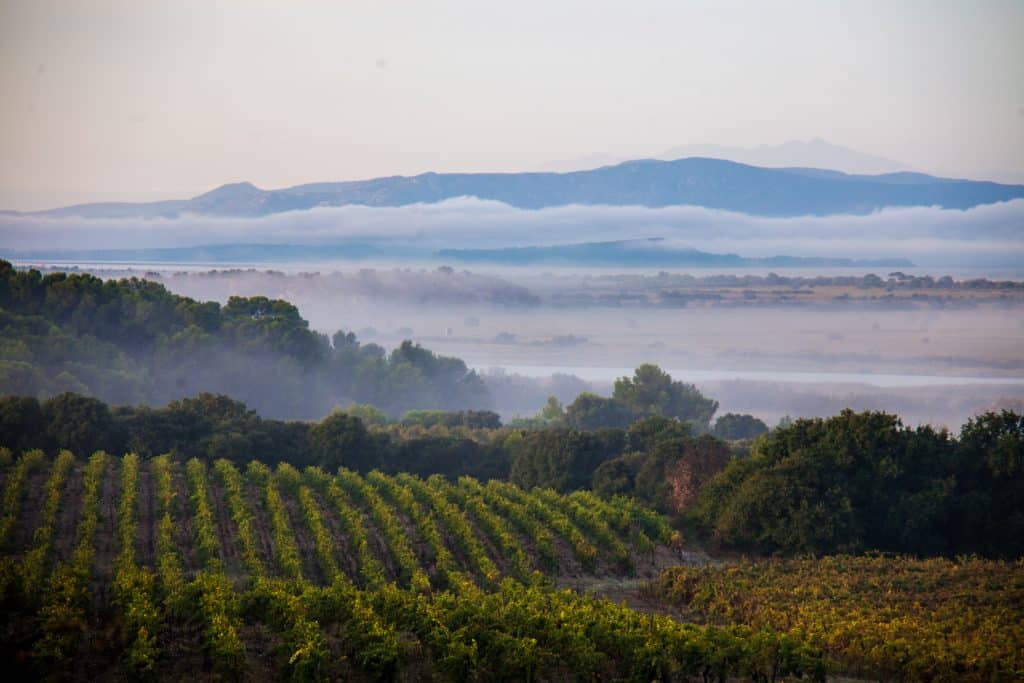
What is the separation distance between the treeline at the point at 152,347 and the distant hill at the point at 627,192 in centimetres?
6687

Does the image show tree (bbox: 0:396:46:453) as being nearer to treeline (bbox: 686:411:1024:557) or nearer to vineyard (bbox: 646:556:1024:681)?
treeline (bbox: 686:411:1024:557)

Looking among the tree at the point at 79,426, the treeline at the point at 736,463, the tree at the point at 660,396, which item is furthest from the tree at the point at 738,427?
the tree at the point at 79,426

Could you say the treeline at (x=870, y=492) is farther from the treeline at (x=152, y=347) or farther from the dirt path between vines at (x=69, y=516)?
the treeline at (x=152, y=347)

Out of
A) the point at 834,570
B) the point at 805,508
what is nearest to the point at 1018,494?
the point at 805,508

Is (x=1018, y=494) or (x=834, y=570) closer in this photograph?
(x=834, y=570)

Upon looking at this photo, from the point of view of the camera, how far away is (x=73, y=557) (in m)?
26.4

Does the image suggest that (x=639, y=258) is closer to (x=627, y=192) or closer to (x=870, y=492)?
(x=627, y=192)

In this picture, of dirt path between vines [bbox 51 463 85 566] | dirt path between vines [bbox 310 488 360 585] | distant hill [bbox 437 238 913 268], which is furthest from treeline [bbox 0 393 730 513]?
distant hill [bbox 437 238 913 268]

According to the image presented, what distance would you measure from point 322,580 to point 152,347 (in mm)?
58690

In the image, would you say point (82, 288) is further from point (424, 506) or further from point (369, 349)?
point (424, 506)

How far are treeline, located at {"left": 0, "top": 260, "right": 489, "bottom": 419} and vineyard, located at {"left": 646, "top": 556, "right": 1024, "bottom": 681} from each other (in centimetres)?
4858

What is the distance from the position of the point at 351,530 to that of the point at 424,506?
506 centimetres

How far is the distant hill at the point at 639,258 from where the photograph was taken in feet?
510

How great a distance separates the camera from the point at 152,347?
3209 inches
